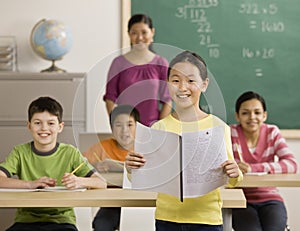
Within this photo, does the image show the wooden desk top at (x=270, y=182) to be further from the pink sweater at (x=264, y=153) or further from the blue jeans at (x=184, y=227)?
the blue jeans at (x=184, y=227)

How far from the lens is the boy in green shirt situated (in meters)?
3.12

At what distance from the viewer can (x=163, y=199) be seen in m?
2.63

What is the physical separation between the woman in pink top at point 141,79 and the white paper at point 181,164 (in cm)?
27

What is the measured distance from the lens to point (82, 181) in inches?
118

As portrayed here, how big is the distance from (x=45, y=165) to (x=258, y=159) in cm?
127

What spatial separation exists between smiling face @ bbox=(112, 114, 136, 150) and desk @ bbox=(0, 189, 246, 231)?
0.21m

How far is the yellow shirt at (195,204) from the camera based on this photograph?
101 inches

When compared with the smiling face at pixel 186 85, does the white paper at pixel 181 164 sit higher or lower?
lower

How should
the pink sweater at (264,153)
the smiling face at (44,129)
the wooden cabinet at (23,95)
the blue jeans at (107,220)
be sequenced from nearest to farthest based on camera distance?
the smiling face at (44,129) < the blue jeans at (107,220) < the pink sweater at (264,153) < the wooden cabinet at (23,95)

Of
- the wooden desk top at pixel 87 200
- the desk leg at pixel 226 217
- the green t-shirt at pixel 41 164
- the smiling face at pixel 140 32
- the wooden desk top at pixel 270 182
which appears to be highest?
the smiling face at pixel 140 32

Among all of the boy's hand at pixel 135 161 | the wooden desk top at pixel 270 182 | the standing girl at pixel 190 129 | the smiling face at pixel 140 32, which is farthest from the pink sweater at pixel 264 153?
the boy's hand at pixel 135 161

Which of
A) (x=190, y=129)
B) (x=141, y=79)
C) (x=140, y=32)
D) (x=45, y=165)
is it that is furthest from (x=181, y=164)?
(x=140, y=32)

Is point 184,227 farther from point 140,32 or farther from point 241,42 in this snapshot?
point 241,42

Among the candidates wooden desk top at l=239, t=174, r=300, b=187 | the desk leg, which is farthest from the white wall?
the desk leg
